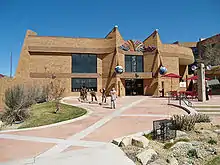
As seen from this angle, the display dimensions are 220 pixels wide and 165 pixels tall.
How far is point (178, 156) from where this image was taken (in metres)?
4.32

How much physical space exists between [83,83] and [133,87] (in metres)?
7.73

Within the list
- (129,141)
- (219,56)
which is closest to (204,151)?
(129,141)

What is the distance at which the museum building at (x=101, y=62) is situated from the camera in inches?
953

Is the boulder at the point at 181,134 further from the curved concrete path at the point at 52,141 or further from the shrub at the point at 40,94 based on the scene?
the shrub at the point at 40,94

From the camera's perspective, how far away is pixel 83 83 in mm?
25734

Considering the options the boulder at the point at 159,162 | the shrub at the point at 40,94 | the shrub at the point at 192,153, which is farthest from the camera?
the shrub at the point at 40,94

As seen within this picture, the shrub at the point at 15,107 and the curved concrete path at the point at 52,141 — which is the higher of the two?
the shrub at the point at 15,107

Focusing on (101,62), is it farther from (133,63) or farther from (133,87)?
(133,87)

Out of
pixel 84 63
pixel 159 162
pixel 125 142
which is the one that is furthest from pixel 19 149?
pixel 84 63

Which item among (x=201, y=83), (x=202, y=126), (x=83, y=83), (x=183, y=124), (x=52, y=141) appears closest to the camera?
(x=52, y=141)

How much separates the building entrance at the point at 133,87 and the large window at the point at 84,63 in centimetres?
556

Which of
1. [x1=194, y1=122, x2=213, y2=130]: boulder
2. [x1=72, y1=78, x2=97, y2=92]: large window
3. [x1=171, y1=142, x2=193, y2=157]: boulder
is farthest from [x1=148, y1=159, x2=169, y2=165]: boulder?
[x1=72, y1=78, x2=97, y2=92]: large window

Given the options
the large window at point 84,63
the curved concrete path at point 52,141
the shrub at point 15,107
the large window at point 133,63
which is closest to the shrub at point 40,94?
the shrub at point 15,107

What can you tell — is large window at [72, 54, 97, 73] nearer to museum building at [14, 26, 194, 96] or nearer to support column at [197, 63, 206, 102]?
museum building at [14, 26, 194, 96]
